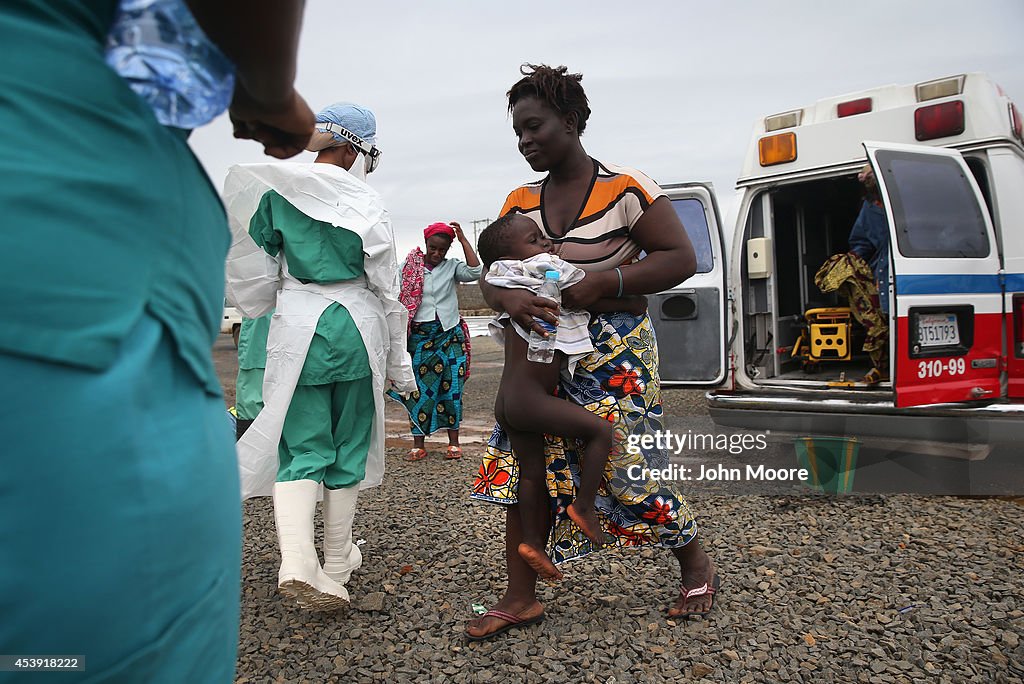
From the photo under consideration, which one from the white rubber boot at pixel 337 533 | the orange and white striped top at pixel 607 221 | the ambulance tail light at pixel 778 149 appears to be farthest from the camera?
the ambulance tail light at pixel 778 149

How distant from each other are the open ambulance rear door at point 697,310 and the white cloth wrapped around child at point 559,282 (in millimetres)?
3086

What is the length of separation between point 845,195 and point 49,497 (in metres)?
7.97

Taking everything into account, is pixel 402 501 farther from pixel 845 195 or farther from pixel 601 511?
pixel 845 195

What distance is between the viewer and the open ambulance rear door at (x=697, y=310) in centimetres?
566

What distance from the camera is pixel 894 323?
14.9ft

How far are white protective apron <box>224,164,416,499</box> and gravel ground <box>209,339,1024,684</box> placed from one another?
0.61 meters

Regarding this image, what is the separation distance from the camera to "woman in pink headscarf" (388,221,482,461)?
20.7 feet

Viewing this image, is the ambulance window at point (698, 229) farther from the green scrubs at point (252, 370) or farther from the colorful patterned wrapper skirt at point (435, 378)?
→ the green scrubs at point (252, 370)

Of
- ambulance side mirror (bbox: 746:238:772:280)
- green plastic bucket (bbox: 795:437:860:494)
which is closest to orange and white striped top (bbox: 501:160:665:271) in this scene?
green plastic bucket (bbox: 795:437:860:494)

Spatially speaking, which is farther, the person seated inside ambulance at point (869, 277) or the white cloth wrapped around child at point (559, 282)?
the person seated inside ambulance at point (869, 277)

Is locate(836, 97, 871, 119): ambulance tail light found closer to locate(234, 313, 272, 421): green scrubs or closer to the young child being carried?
the young child being carried

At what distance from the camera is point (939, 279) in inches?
182

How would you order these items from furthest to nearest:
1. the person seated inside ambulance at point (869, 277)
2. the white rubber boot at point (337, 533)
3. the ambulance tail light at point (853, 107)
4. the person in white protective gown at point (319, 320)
Answer: the person seated inside ambulance at point (869, 277)
the ambulance tail light at point (853, 107)
the white rubber boot at point (337, 533)
the person in white protective gown at point (319, 320)

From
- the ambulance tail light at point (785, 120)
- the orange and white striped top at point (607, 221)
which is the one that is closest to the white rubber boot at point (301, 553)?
the orange and white striped top at point (607, 221)
